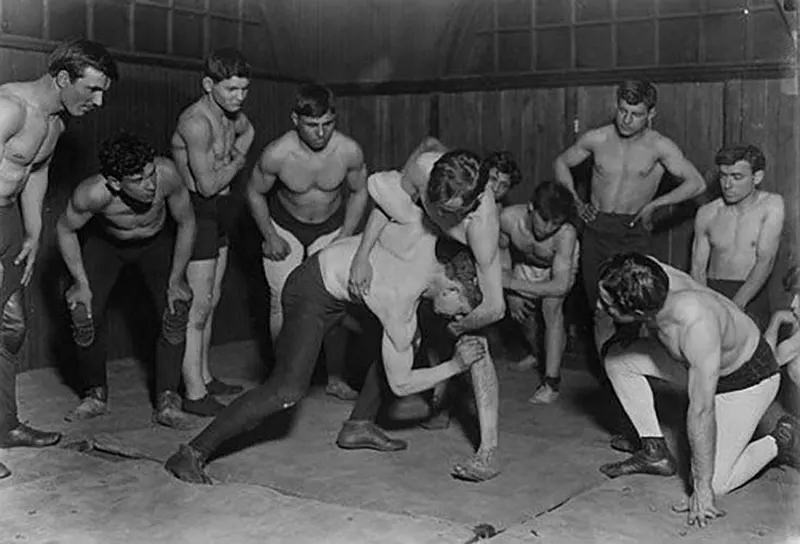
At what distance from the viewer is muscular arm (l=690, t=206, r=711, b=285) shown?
5.27m

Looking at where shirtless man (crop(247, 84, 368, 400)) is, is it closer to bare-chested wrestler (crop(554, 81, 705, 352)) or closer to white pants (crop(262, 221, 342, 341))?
white pants (crop(262, 221, 342, 341))

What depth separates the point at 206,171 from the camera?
4969 millimetres

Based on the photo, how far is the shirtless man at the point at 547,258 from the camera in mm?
5484

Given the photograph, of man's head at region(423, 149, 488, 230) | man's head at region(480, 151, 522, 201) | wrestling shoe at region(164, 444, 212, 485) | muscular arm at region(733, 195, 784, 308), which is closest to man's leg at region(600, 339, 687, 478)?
man's head at region(423, 149, 488, 230)

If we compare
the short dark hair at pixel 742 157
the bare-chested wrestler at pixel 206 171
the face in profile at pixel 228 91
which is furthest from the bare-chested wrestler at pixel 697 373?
the face in profile at pixel 228 91

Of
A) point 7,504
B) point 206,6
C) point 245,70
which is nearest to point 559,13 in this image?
point 206,6

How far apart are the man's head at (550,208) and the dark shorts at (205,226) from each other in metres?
1.61

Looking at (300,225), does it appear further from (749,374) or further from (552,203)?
(749,374)

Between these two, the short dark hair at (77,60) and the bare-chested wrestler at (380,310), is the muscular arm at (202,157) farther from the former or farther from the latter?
the bare-chested wrestler at (380,310)

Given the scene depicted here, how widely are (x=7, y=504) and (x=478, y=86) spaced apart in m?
4.17

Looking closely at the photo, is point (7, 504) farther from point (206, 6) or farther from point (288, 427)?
point (206, 6)

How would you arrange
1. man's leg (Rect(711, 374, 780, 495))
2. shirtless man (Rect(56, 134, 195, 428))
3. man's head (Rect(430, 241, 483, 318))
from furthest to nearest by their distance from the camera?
shirtless man (Rect(56, 134, 195, 428)) → man's head (Rect(430, 241, 483, 318)) → man's leg (Rect(711, 374, 780, 495))

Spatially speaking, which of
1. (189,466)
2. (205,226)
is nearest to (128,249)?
(205,226)

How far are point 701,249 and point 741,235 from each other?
0.69 feet
